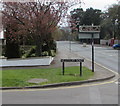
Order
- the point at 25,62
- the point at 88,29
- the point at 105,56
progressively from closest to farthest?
the point at 88,29 < the point at 25,62 < the point at 105,56

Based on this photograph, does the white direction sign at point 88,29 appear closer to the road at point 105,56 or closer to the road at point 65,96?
the road at point 105,56

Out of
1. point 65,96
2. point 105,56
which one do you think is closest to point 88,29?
point 65,96

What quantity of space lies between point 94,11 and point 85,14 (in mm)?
4204

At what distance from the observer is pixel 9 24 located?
19.7 m

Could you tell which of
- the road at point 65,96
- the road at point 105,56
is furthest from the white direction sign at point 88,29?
the road at point 65,96

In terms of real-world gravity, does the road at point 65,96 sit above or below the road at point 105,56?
above

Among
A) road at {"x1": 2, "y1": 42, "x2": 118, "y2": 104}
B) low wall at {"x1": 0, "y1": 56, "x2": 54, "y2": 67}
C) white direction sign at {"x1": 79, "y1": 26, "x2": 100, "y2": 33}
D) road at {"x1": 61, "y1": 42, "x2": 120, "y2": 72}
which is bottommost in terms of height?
road at {"x1": 61, "y1": 42, "x2": 120, "y2": 72}

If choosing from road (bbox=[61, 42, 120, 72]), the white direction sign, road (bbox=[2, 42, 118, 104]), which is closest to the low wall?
the white direction sign

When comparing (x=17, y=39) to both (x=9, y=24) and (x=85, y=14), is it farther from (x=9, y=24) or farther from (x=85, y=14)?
(x=85, y=14)

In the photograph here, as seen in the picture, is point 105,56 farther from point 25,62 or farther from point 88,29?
point 88,29

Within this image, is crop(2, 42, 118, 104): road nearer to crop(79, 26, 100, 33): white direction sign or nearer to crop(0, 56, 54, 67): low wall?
crop(79, 26, 100, 33): white direction sign

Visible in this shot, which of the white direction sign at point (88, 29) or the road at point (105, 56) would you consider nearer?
the white direction sign at point (88, 29)

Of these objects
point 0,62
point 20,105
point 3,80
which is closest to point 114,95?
point 20,105

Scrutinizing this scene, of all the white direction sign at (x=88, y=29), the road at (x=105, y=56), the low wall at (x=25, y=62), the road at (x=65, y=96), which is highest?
the white direction sign at (x=88, y=29)
